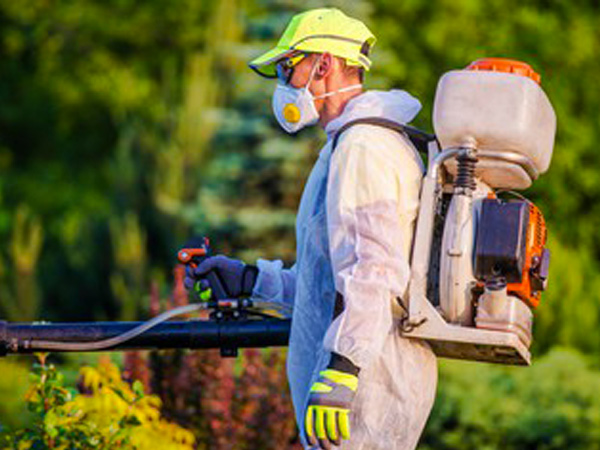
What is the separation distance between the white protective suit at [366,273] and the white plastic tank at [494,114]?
21cm

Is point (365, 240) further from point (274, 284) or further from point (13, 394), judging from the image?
point (13, 394)

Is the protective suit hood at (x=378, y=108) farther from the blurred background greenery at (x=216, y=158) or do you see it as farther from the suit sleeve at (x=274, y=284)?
the blurred background greenery at (x=216, y=158)

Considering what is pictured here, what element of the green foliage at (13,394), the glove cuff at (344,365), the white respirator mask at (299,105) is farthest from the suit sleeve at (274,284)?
the green foliage at (13,394)

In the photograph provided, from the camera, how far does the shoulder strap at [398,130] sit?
5684 mm

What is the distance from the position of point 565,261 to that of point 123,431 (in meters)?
8.01

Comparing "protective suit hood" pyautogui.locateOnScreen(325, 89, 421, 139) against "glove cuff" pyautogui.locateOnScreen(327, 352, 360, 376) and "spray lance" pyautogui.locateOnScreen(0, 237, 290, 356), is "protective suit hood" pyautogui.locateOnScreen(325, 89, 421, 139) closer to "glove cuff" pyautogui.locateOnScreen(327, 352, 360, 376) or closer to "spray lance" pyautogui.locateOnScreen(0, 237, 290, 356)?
"spray lance" pyautogui.locateOnScreen(0, 237, 290, 356)

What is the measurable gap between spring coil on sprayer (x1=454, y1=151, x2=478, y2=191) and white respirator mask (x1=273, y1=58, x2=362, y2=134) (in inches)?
22.6

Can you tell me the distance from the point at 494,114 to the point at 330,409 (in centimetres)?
105

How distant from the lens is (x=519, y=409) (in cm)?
1059

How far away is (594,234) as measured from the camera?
2167cm

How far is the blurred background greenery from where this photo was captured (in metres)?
11.3

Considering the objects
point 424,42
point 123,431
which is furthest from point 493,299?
point 424,42

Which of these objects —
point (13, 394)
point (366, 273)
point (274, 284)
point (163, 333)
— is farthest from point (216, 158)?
point (366, 273)

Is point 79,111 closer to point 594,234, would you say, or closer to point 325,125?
point 594,234
